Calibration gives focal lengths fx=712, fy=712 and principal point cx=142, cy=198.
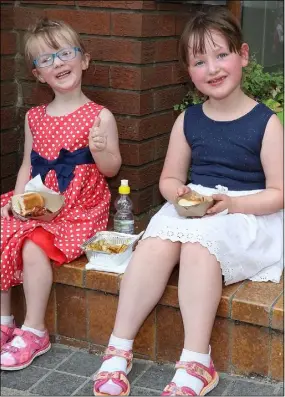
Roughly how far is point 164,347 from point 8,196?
3.33ft

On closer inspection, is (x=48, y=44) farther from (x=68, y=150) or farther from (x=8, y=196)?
(x=8, y=196)

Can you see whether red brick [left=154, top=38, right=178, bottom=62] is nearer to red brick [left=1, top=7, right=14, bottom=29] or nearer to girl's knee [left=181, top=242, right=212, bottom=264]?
red brick [left=1, top=7, right=14, bottom=29]

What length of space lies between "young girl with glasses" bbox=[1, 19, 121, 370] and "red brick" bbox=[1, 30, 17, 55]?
446 millimetres

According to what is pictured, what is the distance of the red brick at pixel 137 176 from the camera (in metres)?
3.54

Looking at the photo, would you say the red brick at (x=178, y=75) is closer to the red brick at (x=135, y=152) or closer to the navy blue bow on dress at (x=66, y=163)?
the red brick at (x=135, y=152)

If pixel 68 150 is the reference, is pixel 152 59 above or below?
above

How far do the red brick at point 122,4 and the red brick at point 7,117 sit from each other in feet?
2.21

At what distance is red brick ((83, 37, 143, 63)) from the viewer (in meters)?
3.36

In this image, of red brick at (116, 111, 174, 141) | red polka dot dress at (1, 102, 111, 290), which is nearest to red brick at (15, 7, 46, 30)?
red polka dot dress at (1, 102, 111, 290)

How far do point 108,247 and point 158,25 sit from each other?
3.90 ft

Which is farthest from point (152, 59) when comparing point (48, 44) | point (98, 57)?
point (48, 44)

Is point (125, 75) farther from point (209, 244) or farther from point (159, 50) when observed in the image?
point (209, 244)

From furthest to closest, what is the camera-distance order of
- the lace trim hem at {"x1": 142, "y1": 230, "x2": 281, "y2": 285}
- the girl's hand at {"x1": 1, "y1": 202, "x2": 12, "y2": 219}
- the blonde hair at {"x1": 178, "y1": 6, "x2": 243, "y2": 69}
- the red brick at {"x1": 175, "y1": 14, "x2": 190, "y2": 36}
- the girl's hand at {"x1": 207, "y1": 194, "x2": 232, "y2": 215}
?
the red brick at {"x1": 175, "y1": 14, "x2": 190, "y2": 36} < the girl's hand at {"x1": 1, "y1": 202, "x2": 12, "y2": 219} < the blonde hair at {"x1": 178, "y1": 6, "x2": 243, "y2": 69} < the girl's hand at {"x1": 207, "y1": 194, "x2": 232, "y2": 215} < the lace trim hem at {"x1": 142, "y1": 230, "x2": 281, "y2": 285}

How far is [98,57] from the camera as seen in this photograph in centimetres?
346
